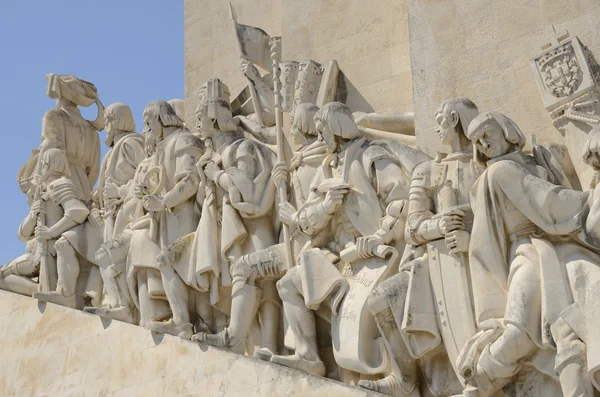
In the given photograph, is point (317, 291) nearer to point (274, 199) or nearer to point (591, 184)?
point (274, 199)

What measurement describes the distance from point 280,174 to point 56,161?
9.69 ft

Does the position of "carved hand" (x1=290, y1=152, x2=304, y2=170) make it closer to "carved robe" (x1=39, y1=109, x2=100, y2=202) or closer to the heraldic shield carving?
the heraldic shield carving

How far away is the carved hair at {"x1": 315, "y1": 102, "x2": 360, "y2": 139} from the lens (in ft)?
27.1

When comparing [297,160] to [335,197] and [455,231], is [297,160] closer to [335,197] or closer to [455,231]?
[335,197]

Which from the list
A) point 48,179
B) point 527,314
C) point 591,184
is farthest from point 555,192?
point 48,179

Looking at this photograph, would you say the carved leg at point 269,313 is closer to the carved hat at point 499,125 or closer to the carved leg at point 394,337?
the carved leg at point 394,337

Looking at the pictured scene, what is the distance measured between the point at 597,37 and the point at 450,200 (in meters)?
1.41

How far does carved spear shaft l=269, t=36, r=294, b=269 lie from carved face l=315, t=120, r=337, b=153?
514 mm

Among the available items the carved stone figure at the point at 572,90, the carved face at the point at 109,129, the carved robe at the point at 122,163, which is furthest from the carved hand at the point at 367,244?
the carved face at the point at 109,129

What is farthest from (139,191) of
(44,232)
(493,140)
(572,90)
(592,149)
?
(592,149)

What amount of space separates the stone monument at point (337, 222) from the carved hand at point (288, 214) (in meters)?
0.01

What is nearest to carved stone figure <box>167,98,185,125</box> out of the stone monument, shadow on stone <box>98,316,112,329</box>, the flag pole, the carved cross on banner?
the stone monument

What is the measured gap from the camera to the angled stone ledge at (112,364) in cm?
798

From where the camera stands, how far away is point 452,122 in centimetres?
762
